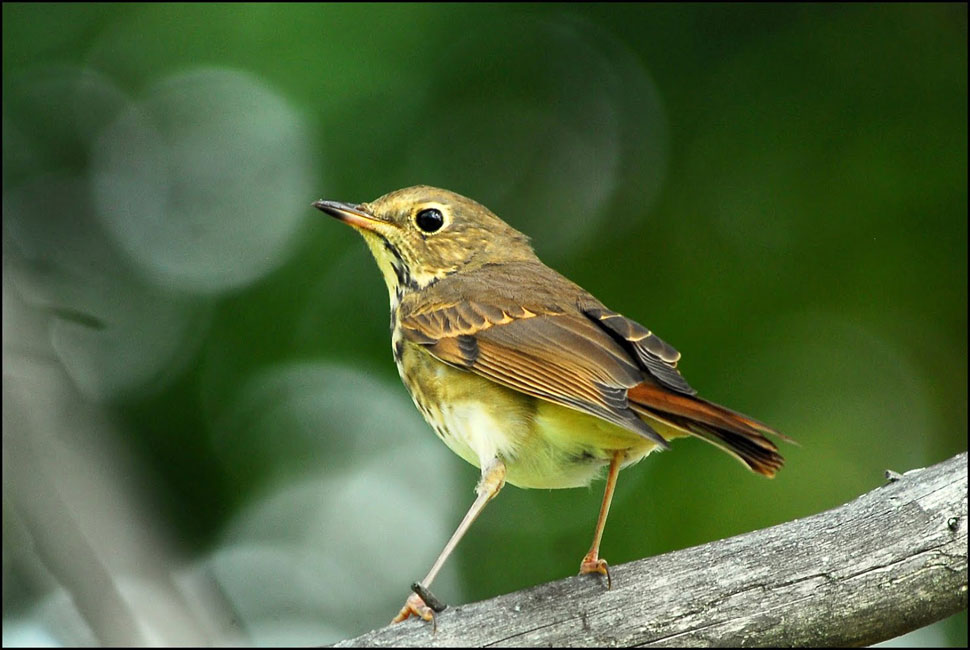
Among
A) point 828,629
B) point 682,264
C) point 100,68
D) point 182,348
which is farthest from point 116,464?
point 828,629

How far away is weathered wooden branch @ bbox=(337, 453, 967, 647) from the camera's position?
139 inches

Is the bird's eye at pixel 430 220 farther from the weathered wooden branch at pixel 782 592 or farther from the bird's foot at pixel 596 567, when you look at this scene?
the weathered wooden branch at pixel 782 592

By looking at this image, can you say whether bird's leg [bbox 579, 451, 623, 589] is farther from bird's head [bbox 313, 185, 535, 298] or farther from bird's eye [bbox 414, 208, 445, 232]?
bird's eye [bbox 414, 208, 445, 232]

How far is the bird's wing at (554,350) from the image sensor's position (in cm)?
421

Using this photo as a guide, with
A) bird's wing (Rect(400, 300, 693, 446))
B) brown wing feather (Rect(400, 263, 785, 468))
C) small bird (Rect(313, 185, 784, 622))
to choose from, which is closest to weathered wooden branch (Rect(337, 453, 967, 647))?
small bird (Rect(313, 185, 784, 622))

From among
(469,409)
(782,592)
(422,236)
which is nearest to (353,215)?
(422,236)

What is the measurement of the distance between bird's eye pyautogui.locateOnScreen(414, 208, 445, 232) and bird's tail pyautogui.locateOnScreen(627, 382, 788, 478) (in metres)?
1.86

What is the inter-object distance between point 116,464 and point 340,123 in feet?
7.04

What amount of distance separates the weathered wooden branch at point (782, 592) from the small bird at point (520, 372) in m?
0.21

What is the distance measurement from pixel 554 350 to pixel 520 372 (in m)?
0.18

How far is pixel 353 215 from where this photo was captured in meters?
5.38

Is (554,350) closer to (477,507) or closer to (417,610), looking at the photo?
(477,507)

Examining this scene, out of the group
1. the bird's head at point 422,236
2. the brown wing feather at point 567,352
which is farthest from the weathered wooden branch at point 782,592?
the bird's head at point 422,236

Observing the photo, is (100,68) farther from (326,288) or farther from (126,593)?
(126,593)
